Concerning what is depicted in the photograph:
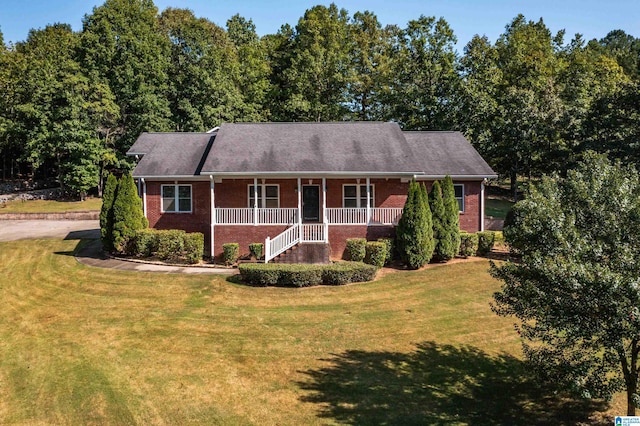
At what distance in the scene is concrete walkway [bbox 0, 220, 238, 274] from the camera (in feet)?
58.1

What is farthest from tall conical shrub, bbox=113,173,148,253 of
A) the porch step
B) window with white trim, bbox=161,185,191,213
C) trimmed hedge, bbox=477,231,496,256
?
trimmed hedge, bbox=477,231,496,256

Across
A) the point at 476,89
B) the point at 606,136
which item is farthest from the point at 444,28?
the point at 606,136

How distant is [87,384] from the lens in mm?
8820

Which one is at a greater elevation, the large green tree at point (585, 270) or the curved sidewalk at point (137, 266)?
the large green tree at point (585, 270)

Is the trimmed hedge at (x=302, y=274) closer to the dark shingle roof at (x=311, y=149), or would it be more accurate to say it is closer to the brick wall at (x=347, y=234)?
the brick wall at (x=347, y=234)

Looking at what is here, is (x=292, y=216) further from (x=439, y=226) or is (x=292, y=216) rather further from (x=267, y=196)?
(x=439, y=226)

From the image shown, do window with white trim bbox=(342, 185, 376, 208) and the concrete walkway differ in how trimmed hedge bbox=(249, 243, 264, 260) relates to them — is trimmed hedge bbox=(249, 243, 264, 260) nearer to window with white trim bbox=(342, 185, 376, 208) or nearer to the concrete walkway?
the concrete walkway

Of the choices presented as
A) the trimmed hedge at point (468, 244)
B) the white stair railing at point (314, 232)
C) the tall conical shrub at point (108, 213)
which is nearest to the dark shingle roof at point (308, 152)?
the tall conical shrub at point (108, 213)

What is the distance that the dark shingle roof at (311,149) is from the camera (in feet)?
63.5

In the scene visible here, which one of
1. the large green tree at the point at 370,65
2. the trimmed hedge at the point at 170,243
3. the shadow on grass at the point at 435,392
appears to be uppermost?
the large green tree at the point at 370,65

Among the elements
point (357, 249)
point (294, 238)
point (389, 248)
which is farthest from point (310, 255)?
point (389, 248)

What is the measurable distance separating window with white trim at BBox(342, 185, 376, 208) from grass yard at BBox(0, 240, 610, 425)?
580 centimetres

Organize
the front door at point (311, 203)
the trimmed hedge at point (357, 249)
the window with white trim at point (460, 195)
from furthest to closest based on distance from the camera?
the window with white trim at point (460, 195) → the front door at point (311, 203) → the trimmed hedge at point (357, 249)

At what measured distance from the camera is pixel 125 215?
61.9 feet
